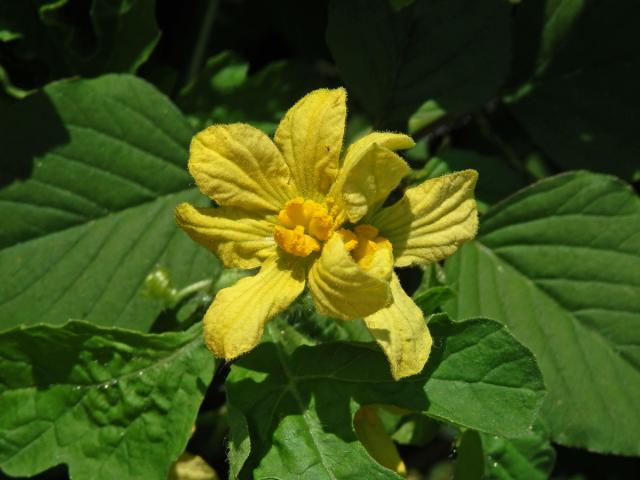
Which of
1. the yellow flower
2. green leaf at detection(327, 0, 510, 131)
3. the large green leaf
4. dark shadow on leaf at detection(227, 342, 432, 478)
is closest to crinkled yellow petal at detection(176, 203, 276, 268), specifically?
the yellow flower

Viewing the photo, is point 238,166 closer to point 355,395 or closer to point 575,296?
point 355,395

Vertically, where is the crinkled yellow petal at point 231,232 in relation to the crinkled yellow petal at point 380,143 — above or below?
below

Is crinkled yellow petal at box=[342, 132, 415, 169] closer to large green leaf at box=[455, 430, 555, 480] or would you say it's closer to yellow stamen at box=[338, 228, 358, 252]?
yellow stamen at box=[338, 228, 358, 252]

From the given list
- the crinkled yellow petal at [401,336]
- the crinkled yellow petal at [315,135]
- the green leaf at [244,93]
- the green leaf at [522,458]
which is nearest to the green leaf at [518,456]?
the green leaf at [522,458]

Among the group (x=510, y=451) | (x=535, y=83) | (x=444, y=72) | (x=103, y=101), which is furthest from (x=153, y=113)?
(x=510, y=451)

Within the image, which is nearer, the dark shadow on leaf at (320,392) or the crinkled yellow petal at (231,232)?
the crinkled yellow petal at (231,232)

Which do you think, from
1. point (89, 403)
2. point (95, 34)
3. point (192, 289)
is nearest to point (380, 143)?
point (192, 289)

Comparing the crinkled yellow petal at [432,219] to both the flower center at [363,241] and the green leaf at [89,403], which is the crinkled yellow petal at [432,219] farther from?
the green leaf at [89,403]
